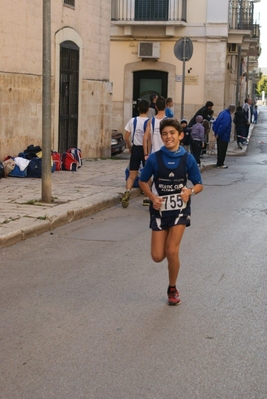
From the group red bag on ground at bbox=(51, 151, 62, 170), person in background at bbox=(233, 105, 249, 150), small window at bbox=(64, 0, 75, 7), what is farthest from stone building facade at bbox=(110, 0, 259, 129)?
red bag on ground at bbox=(51, 151, 62, 170)

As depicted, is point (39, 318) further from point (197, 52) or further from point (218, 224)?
point (197, 52)

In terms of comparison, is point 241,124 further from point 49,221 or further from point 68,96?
point 49,221

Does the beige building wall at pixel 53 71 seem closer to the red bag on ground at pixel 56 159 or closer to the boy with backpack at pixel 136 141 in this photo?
the red bag on ground at pixel 56 159

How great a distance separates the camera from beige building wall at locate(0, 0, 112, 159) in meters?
15.1

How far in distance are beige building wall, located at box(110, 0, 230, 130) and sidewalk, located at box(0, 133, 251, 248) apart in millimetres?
11884

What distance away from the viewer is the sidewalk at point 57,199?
30.9 ft

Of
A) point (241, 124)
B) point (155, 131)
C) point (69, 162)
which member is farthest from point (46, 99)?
point (241, 124)

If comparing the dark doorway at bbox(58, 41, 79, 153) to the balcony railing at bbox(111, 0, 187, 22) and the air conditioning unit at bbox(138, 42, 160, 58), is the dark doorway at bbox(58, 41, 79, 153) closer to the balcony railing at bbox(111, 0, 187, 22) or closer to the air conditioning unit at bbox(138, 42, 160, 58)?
the air conditioning unit at bbox(138, 42, 160, 58)

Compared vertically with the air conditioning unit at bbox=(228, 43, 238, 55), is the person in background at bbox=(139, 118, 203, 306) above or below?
below

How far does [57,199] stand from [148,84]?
725 inches

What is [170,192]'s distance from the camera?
629cm

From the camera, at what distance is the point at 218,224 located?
1042 centimetres

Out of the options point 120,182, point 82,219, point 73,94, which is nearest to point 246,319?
point 82,219

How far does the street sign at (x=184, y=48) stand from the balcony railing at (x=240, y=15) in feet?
38.8
